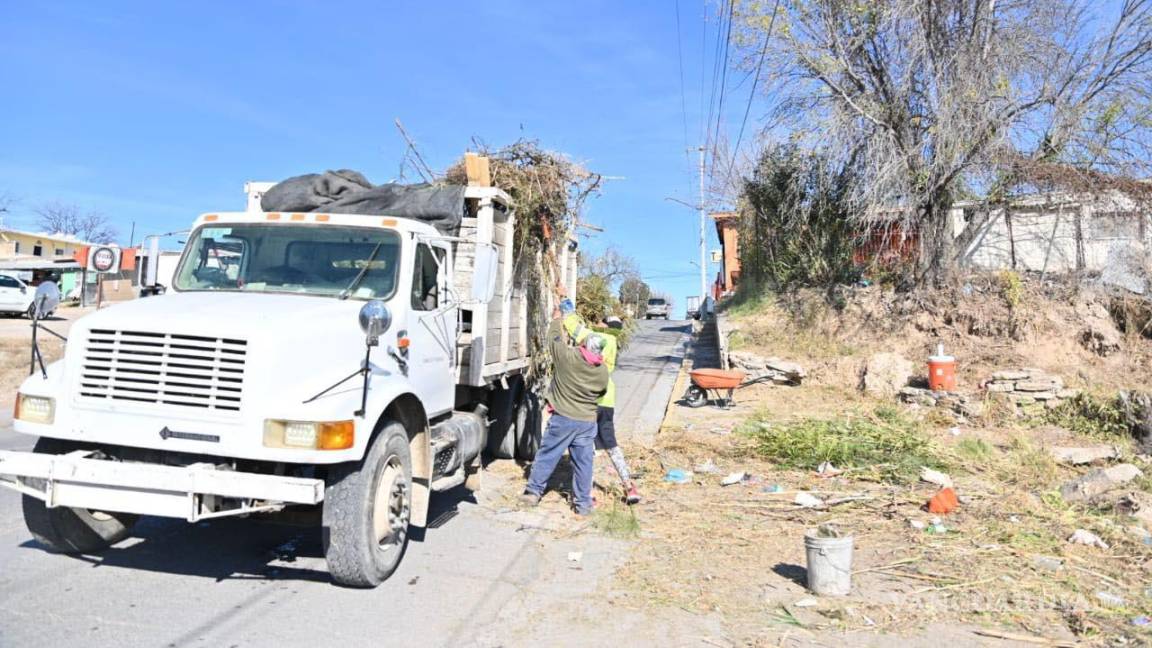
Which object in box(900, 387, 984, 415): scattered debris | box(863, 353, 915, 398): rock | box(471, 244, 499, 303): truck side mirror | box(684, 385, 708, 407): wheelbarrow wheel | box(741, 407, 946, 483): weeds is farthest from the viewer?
box(863, 353, 915, 398): rock

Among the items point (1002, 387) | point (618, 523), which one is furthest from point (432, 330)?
point (1002, 387)

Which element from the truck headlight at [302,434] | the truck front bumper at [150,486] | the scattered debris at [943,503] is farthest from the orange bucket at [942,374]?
the truck front bumper at [150,486]

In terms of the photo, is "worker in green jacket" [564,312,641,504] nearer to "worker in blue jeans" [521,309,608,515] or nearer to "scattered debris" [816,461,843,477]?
"worker in blue jeans" [521,309,608,515]

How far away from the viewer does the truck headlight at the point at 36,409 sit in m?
4.50

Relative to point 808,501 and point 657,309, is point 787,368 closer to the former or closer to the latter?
point 808,501

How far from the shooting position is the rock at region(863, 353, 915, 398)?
13.4m

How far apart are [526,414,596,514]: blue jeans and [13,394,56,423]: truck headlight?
3.75 m

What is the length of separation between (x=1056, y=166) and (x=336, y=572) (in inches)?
586

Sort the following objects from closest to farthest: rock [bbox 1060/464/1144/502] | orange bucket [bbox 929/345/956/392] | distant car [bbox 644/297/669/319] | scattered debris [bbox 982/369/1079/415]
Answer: rock [bbox 1060/464/1144/502] < scattered debris [bbox 982/369/1079/415] < orange bucket [bbox 929/345/956/392] < distant car [bbox 644/297/669/319]

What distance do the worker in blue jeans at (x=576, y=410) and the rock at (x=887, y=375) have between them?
8187 millimetres

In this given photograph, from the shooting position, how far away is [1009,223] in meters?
15.7

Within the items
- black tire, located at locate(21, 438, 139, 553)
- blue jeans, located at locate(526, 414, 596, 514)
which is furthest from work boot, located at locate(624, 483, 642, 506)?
black tire, located at locate(21, 438, 139, 553)

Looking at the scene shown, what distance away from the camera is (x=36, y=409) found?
4.53 metres

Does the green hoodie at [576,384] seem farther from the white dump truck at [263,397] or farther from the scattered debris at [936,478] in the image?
the scattered debris at [936,478]
